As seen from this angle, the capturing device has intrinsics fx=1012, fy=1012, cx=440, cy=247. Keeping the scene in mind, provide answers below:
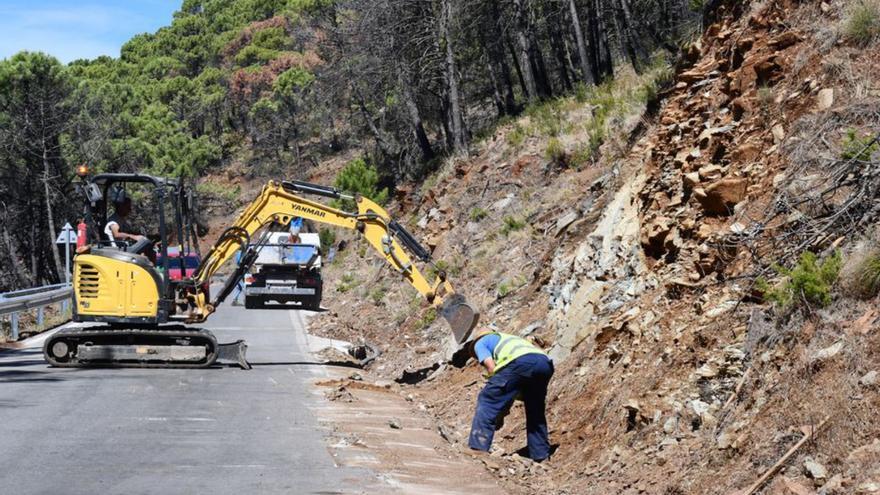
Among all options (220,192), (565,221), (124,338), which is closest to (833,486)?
(565,221)

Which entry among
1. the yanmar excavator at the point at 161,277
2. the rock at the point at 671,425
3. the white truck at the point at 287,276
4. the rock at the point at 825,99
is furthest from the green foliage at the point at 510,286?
the white truck at the point at 287,276

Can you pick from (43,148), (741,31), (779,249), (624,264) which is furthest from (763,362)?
(43,148)

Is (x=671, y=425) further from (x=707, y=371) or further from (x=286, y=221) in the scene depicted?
(x=286, y=221)

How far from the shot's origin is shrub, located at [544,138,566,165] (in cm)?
2344

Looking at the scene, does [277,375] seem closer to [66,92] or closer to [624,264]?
[624,264]

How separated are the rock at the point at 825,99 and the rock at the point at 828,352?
13.3ft

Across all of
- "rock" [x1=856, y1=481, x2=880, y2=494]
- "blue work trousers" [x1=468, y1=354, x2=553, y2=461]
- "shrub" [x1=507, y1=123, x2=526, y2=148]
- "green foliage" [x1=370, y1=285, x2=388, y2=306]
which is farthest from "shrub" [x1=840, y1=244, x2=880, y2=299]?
"shrub" [x1=507, y1=123, x2=526, y2=148]

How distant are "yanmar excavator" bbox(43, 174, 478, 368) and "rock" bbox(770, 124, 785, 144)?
252 inches

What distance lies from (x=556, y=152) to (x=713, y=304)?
546 inches

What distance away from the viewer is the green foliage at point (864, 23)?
11.5 m

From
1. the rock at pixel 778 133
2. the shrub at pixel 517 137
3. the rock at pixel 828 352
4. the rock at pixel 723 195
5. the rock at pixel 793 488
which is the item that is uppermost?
the shrub at pixel 517 137

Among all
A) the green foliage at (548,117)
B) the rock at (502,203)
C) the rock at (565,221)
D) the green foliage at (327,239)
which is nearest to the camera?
the rock at (565,221)

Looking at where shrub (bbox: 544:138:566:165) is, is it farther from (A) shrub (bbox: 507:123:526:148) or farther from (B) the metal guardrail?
(B) the metal guardrail

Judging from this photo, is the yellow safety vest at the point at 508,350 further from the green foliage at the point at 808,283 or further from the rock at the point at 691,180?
the green foliage at the point at 808,283
